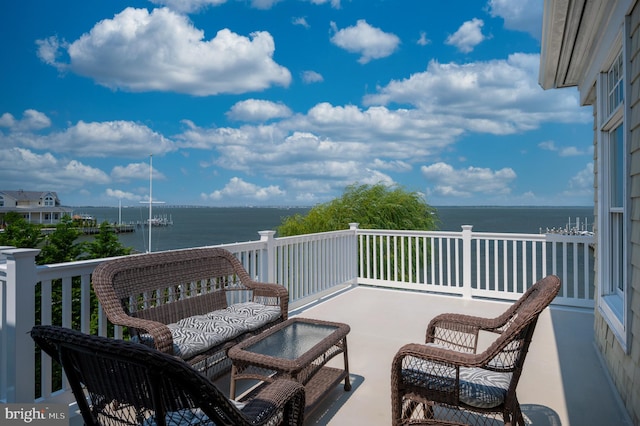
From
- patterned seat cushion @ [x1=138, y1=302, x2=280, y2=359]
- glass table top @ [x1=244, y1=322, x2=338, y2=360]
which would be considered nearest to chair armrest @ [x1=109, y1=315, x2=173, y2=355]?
patterned seat cushion @ [x1=138, y1=302, x2=280, y2=359]

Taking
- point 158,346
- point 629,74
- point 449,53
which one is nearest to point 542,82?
point 629,74

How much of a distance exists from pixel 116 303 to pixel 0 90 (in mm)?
69910

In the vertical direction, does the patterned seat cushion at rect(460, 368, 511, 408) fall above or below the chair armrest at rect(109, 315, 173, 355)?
below

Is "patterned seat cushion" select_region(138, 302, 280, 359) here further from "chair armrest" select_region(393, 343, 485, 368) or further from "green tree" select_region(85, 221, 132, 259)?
"green tree" select_region(85, 221, 132, 259)

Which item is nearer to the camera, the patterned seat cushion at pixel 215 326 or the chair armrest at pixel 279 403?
the chair armrest at pixel 279 403

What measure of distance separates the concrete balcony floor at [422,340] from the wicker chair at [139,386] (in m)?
1.17

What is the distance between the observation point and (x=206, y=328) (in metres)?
2.92

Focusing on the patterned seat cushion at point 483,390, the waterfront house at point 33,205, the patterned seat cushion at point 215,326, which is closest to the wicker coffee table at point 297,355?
the patterned seat cushion at point 215,326

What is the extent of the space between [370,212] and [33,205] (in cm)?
3938

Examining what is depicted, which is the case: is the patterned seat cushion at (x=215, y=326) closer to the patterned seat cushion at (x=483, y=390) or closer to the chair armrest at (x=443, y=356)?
the chair armrest at (x=443, y=356)

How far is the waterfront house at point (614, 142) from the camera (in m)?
2.39

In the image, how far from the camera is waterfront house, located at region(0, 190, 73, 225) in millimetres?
33312

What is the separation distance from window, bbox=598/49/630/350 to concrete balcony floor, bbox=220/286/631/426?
540 millimetres

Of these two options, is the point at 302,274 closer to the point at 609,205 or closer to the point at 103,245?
the point at 609,205
